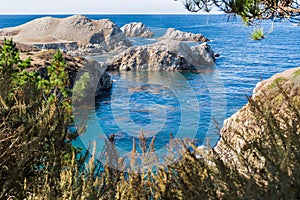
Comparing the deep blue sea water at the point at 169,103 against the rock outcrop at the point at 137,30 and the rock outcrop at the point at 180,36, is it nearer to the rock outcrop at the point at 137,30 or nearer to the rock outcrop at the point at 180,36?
the rock outcrop at the point at 180,36

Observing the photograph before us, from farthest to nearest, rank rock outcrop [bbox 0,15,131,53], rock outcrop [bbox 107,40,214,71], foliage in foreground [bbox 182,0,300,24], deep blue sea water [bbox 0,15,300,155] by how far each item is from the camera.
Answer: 1. rock outcrop [bbox 0,15,131,53]
2. rock outcrop [bbox 107,40,214,71]
3. deep blue sea water [bbox 0,15,300,155]
4. foliage in foreground [bbox 182,0,300,24]

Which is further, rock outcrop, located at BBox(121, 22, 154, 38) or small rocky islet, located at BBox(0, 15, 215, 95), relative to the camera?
rock outcrop, located at BBox(121, 22, 154, 38)

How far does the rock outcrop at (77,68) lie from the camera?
78.8 ft

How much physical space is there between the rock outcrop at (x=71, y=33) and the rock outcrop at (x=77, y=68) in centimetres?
2038

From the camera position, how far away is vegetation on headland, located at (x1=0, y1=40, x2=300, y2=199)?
6.39 feet

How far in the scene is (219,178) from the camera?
207 cm

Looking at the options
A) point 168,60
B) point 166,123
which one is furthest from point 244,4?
point 168,60

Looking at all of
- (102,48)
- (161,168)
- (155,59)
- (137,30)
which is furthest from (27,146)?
(137,30)

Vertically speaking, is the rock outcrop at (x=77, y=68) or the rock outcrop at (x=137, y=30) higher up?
the rock outcrop at (x=77, y=68)

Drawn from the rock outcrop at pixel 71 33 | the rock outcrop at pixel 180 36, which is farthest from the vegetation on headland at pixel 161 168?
the rock outcrop at pixel 180 36

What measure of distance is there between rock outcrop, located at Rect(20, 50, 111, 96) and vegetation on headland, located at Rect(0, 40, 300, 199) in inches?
774

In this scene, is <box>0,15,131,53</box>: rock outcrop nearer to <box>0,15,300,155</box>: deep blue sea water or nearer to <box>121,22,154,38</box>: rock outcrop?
<box>121,22,154,38</box>: rock outcrop

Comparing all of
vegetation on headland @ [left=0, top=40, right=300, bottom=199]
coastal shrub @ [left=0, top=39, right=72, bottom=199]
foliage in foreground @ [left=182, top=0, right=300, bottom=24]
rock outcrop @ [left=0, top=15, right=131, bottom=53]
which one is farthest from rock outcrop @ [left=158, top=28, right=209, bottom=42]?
vegetation on headland @ [left=0, top=40, right=300, bottom=199]

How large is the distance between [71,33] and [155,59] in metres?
24.5
